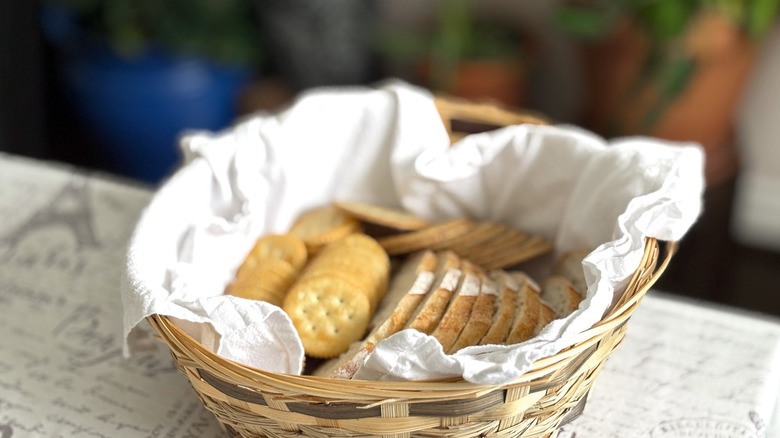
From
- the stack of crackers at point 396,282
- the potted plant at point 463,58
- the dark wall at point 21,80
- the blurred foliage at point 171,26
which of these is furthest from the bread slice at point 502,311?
the dark wall at point 21,80

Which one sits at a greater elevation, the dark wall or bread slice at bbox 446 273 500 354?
bread slice at bbox 446 273 500 354

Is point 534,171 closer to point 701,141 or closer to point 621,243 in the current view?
point 621,243

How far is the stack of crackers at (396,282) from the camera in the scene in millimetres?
727

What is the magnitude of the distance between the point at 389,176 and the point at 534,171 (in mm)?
183

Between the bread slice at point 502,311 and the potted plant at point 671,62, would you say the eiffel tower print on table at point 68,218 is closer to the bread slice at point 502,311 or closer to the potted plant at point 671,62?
the bread slice at point 502,311

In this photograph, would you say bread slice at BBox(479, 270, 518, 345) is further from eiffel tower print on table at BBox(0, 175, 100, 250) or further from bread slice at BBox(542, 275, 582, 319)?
eiffel tower print on table at BBox(0, 175, 100, 250)

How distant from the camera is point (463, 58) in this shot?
1.80 meters

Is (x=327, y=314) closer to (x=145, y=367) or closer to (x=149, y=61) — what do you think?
(x=145, y=367)

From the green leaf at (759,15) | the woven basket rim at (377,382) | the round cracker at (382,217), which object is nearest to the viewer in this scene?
the woven basket rim at (377,382)

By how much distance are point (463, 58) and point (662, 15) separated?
45 cm

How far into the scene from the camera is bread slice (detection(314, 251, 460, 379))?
2.25 feet

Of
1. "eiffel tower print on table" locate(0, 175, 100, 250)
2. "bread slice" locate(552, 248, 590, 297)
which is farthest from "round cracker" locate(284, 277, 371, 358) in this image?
"eiffel tower print on table" locate(0, 175, 100, 250)

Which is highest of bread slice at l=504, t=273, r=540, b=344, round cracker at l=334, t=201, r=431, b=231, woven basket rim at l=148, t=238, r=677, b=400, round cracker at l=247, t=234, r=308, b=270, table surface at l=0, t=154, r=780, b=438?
woven basket rim at l=148, t=238, r=677, b=400

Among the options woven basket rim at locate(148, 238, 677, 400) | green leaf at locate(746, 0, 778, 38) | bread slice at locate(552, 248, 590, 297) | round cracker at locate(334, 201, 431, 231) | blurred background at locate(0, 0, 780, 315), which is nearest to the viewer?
woven basket rim at locate(148, 238, 677, 400)
